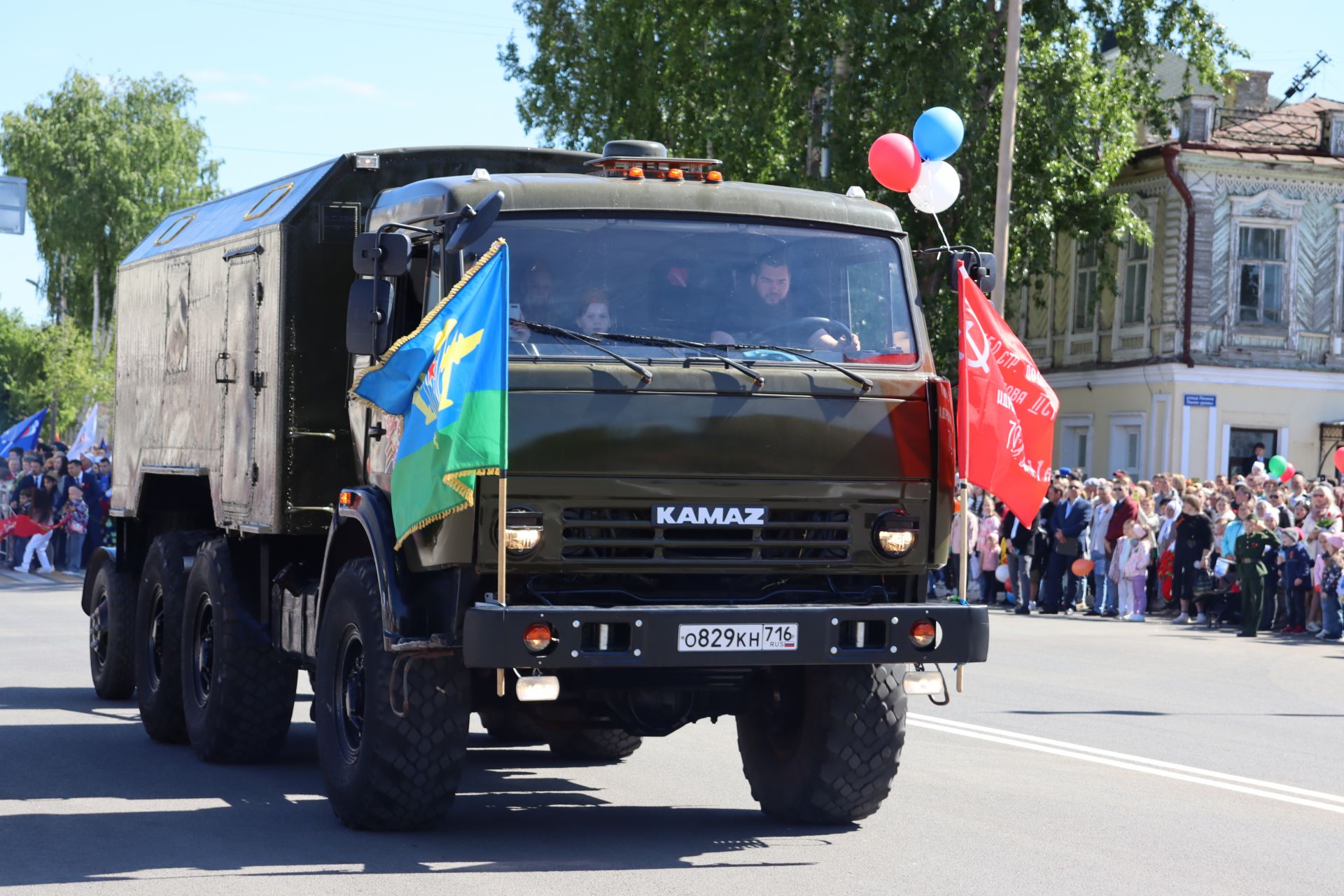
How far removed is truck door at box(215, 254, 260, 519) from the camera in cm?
1030

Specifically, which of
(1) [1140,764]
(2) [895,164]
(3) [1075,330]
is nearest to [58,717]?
(1) [1140,764]

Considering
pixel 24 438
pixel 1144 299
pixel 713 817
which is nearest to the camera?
pixel 713 817

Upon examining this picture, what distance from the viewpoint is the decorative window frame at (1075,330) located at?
43500mm

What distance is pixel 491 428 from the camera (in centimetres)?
762

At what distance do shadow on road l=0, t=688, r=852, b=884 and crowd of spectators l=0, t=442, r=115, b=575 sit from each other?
868 inches

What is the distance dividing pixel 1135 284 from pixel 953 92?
9880mm

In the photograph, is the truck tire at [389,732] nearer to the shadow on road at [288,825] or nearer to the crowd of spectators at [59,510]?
the shadow on road at [288,825]

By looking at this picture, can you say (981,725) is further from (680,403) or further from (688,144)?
(688,144)

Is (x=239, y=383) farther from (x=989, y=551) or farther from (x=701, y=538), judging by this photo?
(x=989, y=551)

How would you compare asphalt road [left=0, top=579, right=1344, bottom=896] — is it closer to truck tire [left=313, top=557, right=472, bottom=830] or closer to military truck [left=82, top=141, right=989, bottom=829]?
truck tire [left=313, top=557, right=472, bottom=830]

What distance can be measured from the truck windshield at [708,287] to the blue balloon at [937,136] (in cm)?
645

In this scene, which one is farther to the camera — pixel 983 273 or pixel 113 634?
pixel 113 634

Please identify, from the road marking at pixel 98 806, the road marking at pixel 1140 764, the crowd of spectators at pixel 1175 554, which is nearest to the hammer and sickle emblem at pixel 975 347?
the road marking at pixel 1140 764

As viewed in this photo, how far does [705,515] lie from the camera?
805 centimetres
